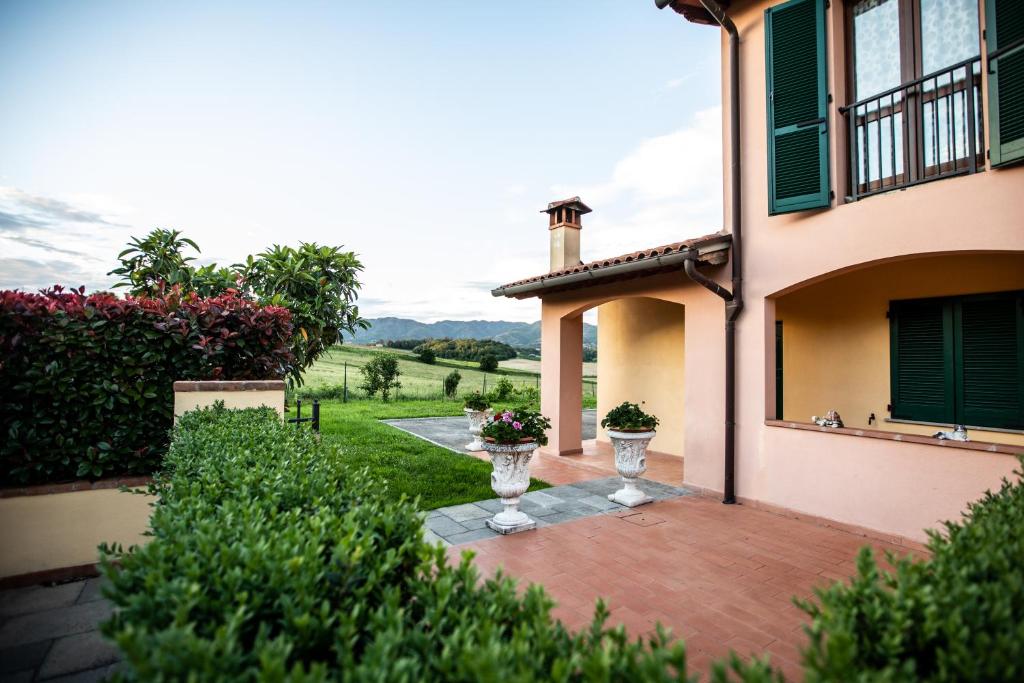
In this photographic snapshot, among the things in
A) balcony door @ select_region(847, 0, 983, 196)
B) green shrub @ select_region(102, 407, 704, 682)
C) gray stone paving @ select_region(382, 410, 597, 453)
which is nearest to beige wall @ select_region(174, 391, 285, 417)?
green shrub @ select_region(102, 407, 704, 682)

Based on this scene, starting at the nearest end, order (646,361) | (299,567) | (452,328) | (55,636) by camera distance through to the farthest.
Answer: (299,567) → (55,636) → (646,361) → (452,328)

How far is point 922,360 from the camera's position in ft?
18.7

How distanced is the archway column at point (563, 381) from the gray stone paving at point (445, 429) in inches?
70.4

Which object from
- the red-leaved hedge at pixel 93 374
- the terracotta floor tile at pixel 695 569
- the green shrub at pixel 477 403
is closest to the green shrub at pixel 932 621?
the terracotta floor tile at pixel 695 569

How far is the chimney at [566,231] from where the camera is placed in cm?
968

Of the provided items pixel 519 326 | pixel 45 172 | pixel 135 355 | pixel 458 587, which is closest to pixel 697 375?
pixel 458 587

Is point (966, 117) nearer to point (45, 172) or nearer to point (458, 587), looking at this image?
point (458, 587)

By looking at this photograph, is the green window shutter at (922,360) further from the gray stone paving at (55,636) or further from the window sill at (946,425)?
the gray stone paving at (55,636)

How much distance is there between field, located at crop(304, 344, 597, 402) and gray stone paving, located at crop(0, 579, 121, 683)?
12.7 m

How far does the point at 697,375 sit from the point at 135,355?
6263 millimetres

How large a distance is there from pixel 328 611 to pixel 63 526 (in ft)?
14.4

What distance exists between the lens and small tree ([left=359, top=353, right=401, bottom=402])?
59.8ft

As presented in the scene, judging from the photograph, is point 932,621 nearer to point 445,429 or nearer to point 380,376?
point 445,429

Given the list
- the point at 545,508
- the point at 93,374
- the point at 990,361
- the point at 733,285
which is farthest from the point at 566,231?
the point at 93,374
